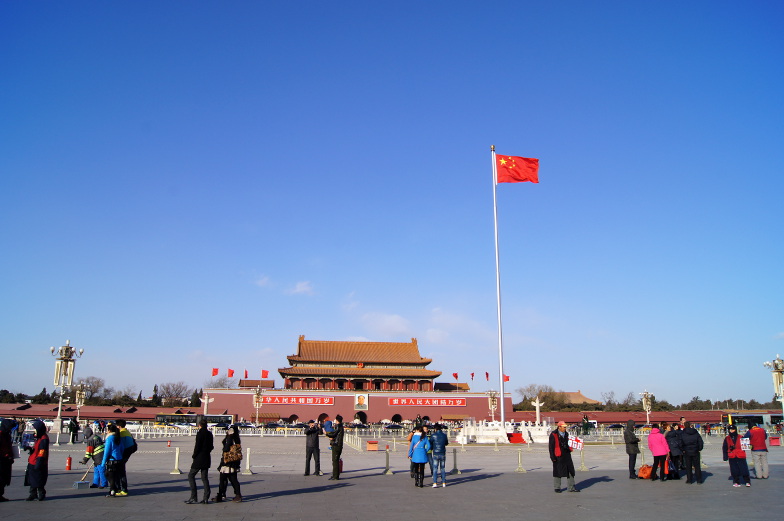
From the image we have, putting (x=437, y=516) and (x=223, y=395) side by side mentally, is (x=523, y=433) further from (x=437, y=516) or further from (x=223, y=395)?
(x=223, y=395)

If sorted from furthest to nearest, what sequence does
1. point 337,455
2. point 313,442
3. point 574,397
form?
point 574,397, point 313,442, point 337,455

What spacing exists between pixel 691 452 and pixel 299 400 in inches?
1924

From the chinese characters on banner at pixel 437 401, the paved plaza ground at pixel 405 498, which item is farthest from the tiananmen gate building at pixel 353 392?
the paved plaza ground at pixel 405 498

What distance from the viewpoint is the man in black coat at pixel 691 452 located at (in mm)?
12688

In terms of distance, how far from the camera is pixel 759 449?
44.1 feet

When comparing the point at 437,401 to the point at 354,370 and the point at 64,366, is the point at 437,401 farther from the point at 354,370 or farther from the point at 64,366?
the point at 64,366

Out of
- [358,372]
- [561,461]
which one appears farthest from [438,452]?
[358,372]

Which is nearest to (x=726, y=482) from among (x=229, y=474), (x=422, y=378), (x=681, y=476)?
(x=681, y=476)

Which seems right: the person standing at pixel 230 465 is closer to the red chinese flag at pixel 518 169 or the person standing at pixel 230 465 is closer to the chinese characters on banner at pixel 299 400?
the red chinese flag at pixel 518 169

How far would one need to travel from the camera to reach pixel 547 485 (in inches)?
496

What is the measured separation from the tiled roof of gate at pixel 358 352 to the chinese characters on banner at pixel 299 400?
438cm

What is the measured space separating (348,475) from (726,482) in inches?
340

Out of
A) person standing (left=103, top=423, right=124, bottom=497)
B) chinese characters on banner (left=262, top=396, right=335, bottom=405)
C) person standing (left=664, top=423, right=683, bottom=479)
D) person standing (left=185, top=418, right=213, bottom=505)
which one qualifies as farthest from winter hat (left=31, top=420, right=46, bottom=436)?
chinese characters on banner (left=262, top=396, right=335, bottom=405)

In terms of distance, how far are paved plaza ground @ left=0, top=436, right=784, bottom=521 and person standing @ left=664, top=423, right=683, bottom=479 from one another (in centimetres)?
62
